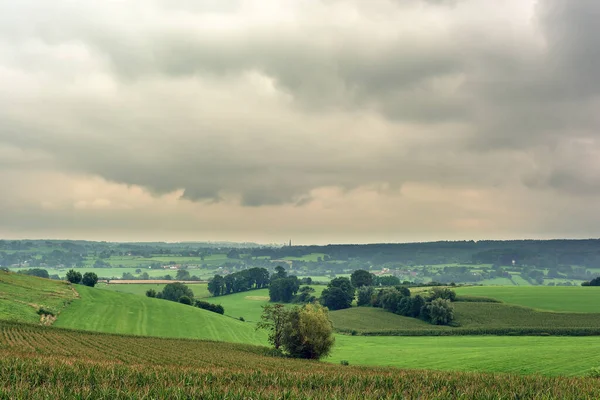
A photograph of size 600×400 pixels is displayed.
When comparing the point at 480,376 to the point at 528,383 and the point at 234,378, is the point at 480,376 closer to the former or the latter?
the point at 528,383

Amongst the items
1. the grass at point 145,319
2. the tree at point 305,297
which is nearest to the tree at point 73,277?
the grass at point 145,319

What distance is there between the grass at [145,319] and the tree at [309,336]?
107 ft

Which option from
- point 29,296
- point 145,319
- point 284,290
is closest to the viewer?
point 29,296

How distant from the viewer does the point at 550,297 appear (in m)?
148

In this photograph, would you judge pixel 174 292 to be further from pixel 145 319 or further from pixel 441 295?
pixel 441 295

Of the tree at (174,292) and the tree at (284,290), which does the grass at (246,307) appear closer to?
the tree at (284,290)

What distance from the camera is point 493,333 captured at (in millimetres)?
102250

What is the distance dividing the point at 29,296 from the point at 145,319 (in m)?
26.9

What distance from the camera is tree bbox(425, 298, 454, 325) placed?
123 meters

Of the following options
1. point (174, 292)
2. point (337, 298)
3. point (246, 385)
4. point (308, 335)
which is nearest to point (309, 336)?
point (308, 335)

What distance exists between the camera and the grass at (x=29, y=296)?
7988 cm

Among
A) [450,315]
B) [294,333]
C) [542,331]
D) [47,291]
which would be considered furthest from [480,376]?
[47,291]

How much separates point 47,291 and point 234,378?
102 metres

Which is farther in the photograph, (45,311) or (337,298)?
(337,298)
